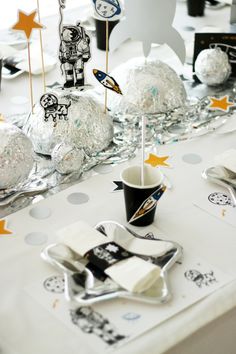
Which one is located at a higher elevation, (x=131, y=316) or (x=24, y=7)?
(x=24, y=7)

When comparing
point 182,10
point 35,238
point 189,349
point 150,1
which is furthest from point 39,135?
point 182,10

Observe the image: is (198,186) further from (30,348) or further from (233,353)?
(30,348)

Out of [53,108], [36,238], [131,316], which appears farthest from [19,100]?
[131,316]

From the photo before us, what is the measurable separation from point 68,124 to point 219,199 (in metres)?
0.35

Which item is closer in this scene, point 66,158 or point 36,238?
point 36,238

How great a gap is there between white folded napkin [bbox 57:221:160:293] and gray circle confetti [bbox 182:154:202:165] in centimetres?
36

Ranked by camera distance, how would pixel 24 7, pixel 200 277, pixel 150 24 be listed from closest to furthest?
pixel 200 277
pixel 150 24
pixel 24 7

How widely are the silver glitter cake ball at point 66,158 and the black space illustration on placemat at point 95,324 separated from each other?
1.30 feet

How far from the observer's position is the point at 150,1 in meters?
1.54

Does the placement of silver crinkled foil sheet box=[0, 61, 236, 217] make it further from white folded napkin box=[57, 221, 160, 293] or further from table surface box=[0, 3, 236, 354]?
white folded napkin box=[57, 221, 160, 293]

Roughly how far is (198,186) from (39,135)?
348 mm

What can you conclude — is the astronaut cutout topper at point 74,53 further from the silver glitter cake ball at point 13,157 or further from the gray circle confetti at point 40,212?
the gray circle confetti at point 40,212

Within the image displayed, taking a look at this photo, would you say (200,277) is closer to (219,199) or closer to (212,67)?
(219,199)

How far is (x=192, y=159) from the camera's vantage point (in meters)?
1.35
